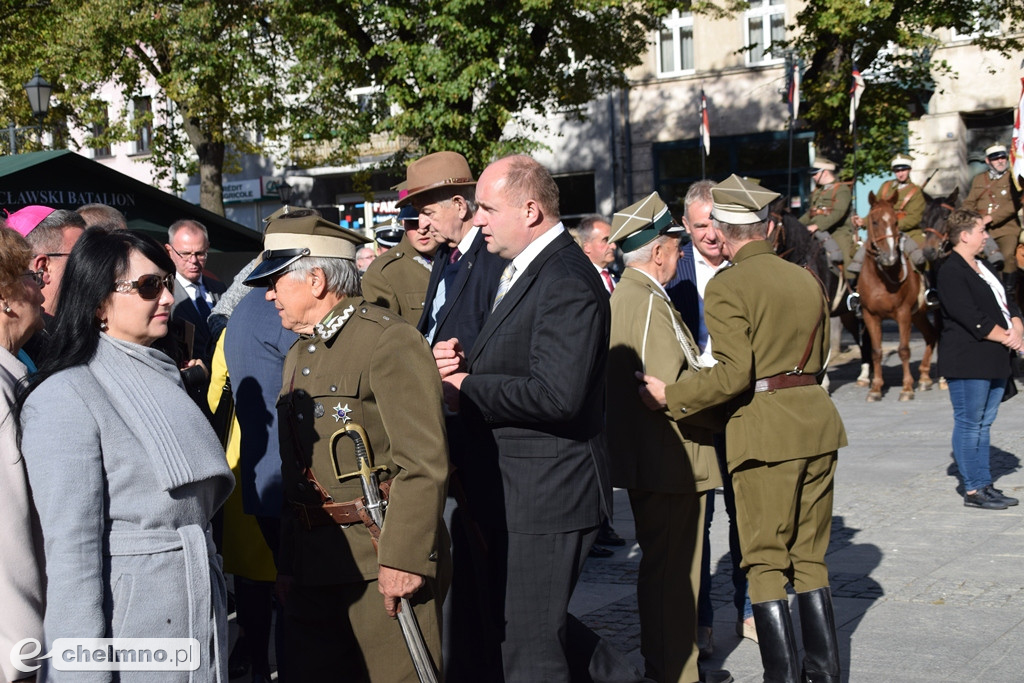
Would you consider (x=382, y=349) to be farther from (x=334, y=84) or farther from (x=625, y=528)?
(x=334, y=84)

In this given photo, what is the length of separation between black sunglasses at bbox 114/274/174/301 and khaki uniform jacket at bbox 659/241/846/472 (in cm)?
247

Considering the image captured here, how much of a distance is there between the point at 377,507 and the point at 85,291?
3.69 feet

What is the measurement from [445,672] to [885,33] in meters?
17.9

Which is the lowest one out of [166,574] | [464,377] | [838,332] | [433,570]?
[838,332]

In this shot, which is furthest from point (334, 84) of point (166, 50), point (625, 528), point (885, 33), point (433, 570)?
point (433, 570)

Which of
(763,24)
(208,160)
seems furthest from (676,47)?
(208,160)

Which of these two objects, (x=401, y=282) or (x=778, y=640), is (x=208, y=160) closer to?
(x=401, y=282)

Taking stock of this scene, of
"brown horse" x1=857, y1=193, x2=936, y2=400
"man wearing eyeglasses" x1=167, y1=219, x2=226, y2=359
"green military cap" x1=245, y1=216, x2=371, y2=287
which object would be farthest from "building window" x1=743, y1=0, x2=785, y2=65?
"green military cap" x1=245, y1=216, x2=371, y2=287

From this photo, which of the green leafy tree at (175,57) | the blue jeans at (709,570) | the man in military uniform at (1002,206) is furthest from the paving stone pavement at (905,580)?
the green leafy tree at (175,57)

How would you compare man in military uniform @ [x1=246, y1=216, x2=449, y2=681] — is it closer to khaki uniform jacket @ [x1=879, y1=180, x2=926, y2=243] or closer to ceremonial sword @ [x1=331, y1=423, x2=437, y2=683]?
ceremonial sword @ [x1=331, y1=423, x2=437, y2=683]

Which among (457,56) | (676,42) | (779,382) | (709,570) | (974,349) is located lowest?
(709,570)

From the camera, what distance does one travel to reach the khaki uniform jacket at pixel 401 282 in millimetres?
6324

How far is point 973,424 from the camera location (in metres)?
8.55

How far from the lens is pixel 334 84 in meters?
22.8
